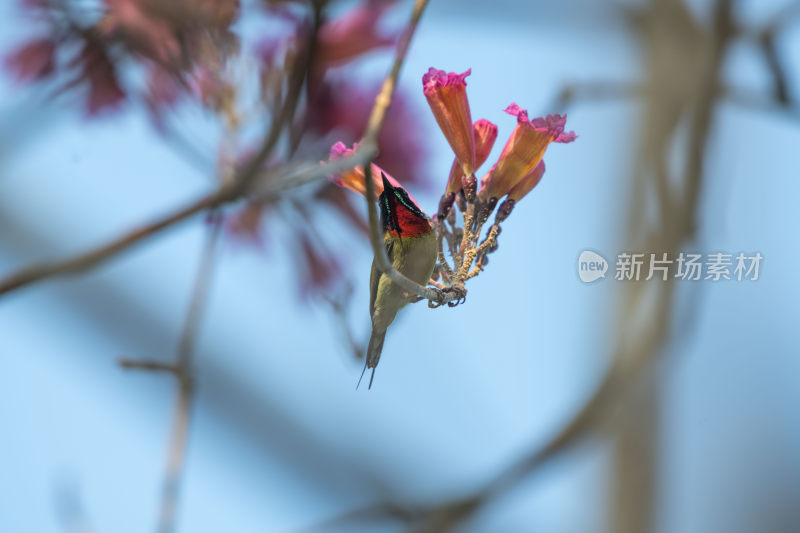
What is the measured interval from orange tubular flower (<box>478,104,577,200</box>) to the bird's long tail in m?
0.04

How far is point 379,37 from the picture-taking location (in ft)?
1.42

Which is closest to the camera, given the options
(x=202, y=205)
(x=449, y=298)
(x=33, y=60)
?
(x=449, y=298)

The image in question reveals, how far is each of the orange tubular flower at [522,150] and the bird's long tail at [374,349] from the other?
0.04 metres

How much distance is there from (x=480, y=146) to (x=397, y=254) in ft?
0.11

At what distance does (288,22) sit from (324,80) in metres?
0.04

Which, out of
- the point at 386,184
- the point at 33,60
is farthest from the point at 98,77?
the point at 386,184

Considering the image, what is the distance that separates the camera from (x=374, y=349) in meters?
0.18

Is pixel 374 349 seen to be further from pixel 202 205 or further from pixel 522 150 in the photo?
pixel 202 205

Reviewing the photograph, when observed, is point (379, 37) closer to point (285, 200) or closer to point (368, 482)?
point (285, 200)

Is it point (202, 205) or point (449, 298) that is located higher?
point (202, 205)

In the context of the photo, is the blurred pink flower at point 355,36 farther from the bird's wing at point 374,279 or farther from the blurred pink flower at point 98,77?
the bird's wing at point 374,279

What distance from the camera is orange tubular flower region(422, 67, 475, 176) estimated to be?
0.20 meters

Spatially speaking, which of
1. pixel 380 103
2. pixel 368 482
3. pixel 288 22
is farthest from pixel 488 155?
pixel 368 482

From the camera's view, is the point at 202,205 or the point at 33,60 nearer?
the point at 202,205
